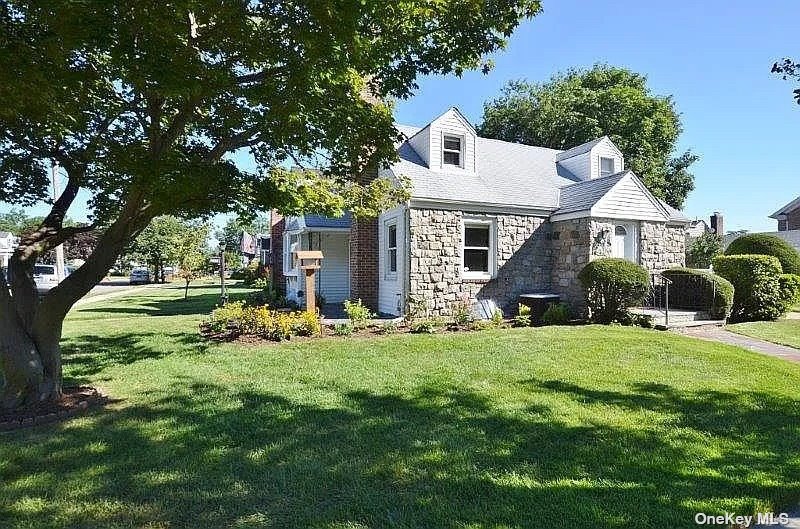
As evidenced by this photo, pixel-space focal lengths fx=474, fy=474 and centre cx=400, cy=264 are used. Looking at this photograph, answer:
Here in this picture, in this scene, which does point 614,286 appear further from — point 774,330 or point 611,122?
point 611,122

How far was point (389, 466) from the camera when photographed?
3.85 metres

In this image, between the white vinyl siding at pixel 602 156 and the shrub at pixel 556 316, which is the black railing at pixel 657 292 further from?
the white vinyl siding at pixel 602 156

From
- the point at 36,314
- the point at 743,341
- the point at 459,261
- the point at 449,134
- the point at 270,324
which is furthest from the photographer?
the point at 449,134

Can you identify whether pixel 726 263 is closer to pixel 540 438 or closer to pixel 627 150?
pixel 540 438

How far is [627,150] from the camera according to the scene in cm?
2725

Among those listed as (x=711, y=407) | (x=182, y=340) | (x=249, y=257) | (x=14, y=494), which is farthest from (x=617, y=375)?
(x=249, y=257)

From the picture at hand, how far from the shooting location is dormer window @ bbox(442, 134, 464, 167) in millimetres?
14656

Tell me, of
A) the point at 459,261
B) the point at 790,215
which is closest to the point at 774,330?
the point at 459,261

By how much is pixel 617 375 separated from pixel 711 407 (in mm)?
1437

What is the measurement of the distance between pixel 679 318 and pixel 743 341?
7.20ft

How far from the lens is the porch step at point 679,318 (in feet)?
38.9

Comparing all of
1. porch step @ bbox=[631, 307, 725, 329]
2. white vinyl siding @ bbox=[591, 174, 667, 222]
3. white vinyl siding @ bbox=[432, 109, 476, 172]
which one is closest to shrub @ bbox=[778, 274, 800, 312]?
porch step @ bbox=[631, 307, 725, 329]

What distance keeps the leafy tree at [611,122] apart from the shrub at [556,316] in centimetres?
1745

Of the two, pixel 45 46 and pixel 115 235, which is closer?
pixel 45 46
